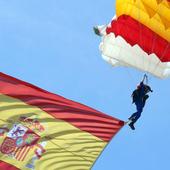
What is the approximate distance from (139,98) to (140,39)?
1927mm

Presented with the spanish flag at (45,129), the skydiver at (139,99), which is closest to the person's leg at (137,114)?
the skydiver at (139,99)

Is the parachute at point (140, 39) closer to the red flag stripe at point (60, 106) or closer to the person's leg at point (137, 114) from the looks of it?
the person's leg at point (137, 114)

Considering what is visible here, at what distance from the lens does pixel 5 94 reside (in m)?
17.0

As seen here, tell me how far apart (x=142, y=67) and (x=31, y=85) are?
5.18 meters

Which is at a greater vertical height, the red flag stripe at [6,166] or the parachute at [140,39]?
the parachute at [140,39]

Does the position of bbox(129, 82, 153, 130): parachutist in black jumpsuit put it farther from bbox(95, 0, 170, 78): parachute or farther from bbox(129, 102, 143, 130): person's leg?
bbox(95, 0, 170, 78): parachute

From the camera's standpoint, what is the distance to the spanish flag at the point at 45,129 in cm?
1669

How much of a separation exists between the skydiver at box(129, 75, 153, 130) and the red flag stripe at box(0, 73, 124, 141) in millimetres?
3715

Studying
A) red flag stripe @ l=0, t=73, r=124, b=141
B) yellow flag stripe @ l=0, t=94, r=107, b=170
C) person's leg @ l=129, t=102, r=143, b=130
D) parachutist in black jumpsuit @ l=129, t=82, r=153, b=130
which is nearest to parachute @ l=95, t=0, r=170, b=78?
parachutist in black jumpsuit @ l=129, t=82, r=153, b=130

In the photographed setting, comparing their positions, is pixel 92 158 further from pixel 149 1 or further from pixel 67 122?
pixel 149 1

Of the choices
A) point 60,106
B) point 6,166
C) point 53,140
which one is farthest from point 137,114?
point 6,166

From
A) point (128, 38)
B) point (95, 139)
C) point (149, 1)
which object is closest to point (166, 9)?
point (149, 1)

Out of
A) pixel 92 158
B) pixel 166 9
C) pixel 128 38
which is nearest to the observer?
pixel 92 158

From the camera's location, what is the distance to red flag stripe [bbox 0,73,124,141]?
55.2 feet
